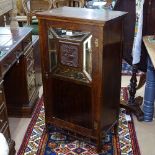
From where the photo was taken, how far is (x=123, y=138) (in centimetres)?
244

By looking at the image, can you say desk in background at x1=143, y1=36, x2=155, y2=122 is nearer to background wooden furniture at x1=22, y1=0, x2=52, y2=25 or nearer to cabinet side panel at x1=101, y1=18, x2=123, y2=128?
cabinet side panel at x1=101, y1=18, x2=123, y2=128

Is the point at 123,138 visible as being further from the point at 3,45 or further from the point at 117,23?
the point at 3,45

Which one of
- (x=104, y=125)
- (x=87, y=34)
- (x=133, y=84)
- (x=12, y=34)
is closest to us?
(x=87, y=34)

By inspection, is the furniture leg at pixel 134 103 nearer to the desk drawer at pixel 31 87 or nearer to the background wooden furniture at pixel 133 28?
the background wooden furniture at pixel 133 28

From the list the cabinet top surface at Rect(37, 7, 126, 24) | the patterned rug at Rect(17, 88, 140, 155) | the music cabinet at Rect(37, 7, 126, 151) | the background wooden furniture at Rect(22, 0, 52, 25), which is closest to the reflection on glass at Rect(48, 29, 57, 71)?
the music cabinet at Rect(37, 7, 126, 151)

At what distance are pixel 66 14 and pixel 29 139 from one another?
1210 mm

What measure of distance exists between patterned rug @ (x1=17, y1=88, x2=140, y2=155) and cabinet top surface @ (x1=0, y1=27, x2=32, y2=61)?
86 cm

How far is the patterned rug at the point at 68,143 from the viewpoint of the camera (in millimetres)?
2266

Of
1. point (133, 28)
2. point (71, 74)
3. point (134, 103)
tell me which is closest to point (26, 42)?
point (71, 74)

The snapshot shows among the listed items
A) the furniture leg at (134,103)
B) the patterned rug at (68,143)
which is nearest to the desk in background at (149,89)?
the furniture leg at (134,103)

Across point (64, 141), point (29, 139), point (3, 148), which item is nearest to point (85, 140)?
point (64, 141)

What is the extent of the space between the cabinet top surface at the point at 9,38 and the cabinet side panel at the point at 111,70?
0.80 m

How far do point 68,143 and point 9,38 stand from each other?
1122 millimetres

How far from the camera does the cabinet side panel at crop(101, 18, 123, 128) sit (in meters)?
1.90
